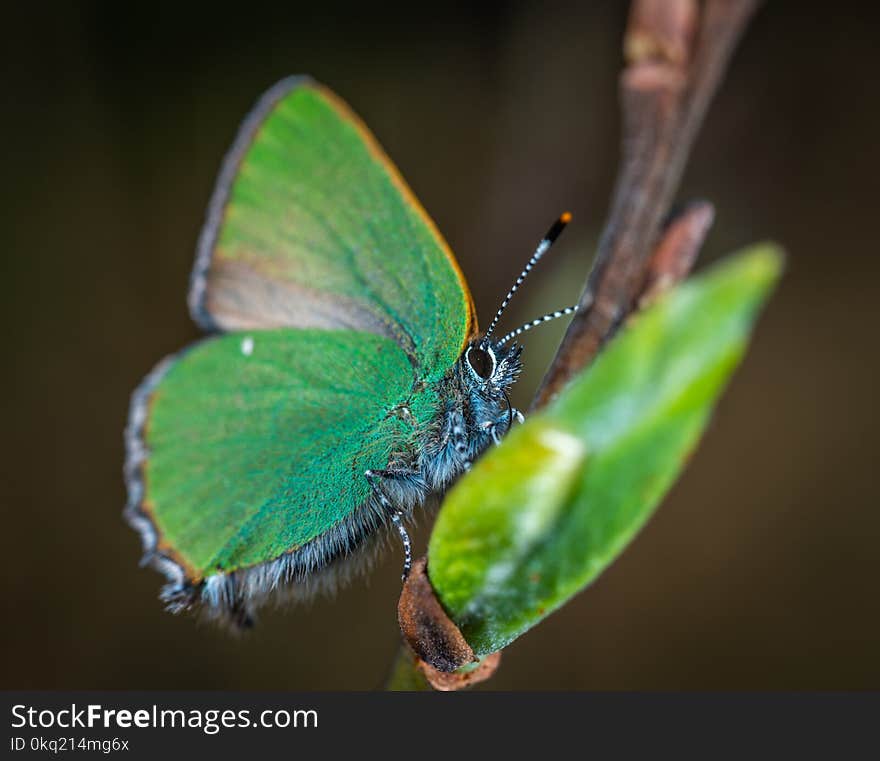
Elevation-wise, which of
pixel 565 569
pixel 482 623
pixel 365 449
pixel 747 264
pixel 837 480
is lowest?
pixel 837 480

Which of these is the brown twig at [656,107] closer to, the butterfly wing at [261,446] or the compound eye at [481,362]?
the compound eye at [481,362]

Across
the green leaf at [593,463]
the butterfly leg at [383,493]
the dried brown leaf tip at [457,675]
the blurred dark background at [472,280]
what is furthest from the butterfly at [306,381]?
the blurred dark background at [472,280]

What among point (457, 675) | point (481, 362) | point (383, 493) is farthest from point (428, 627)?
point (481, 362)

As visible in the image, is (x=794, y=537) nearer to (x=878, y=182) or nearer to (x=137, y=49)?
(x=878, y=182)

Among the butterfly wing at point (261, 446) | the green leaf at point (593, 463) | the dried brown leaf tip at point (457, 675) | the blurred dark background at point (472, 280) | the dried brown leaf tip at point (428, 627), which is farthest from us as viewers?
the blurred dark background at point (472, 280)

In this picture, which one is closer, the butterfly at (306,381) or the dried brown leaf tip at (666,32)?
the dried brown leaf tip at (666,32)

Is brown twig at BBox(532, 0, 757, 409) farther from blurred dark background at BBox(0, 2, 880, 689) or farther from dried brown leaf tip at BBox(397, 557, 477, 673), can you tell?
blurred dark background at BBox(0, 2, 880, 689)

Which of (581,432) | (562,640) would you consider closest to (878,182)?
(562,640)
